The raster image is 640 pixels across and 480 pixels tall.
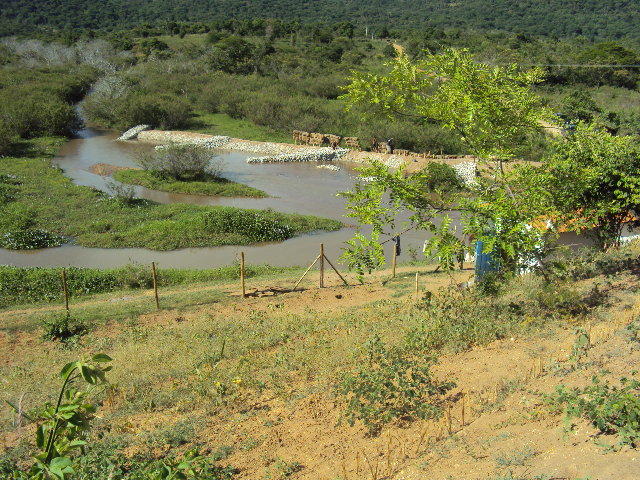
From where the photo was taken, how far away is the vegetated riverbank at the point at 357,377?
17.8 feet

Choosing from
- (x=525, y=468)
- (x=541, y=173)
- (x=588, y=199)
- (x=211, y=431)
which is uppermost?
(x=541, y=173)

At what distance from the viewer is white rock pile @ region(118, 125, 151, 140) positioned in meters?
36.9

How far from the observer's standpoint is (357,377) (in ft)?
23.5

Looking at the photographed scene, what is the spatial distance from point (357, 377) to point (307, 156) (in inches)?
1040

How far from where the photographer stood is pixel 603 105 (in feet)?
123

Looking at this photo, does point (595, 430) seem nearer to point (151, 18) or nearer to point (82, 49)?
point (82, 49)

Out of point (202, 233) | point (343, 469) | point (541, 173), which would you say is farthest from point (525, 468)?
point (202, 233)

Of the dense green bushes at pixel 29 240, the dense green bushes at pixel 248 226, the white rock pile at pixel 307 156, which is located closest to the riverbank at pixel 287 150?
the white rock pile at pixel 307 156

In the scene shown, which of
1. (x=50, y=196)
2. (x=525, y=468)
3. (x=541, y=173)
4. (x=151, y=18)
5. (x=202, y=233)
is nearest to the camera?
(x=525, y=468)

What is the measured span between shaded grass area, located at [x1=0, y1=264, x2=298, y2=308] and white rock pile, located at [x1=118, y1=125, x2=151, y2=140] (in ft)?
72.8

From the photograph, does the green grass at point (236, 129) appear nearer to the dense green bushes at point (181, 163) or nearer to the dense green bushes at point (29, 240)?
the dense green bushes at point (181, 163)

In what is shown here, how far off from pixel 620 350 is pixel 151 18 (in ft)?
356

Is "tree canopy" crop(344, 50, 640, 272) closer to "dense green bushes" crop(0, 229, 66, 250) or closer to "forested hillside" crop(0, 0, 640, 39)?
"dense green bushes" crop(0, 229, 66, 250)

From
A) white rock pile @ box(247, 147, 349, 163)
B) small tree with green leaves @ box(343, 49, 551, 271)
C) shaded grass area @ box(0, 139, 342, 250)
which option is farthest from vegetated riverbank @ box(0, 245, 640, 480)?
white rock pile @ box(247, 147, 349, 163)
